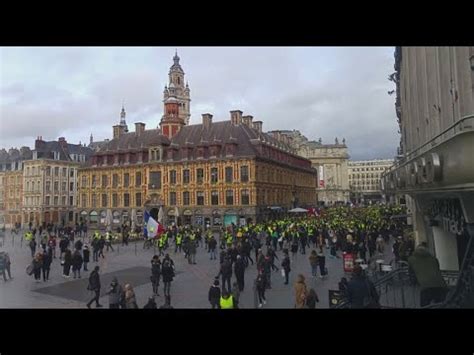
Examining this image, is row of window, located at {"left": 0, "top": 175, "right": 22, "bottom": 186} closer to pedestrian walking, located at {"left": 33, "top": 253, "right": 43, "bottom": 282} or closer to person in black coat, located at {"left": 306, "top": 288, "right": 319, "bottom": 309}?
pedestrian walking, located at {"left": 33, "top": 253, "right": 43, "bottom": 282}

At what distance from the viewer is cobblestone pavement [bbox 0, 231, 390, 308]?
1073cm

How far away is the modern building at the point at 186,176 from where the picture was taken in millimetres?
33656

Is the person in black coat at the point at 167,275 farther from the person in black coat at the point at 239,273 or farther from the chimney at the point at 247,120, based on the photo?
the chimney at the point at 247,120

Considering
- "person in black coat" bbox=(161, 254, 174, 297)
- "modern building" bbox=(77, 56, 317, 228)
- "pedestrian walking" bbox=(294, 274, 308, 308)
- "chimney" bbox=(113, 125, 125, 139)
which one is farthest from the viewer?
"chimney" bbox=(113, 125, 125, 139)

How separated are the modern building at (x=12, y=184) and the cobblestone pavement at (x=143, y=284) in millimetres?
10124

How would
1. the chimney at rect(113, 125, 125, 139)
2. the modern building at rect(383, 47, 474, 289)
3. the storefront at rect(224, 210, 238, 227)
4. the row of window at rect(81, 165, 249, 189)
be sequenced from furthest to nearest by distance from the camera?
1. the chimney at rect(113, 125, 125, 139)
2. the row of window at rect(81, 165, 249, 189)
3. the storefront at rect(224, 210, 238, 227)
4. the modern building at rect(383, 47, 474, 289)

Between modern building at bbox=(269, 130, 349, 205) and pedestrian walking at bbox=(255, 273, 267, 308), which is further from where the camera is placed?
modern building at bbox=(269, 130, 349, 205)

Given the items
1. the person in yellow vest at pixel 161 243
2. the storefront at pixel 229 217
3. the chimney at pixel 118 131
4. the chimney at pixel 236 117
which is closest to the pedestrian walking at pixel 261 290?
the person in yellow vest at pixel 161 243

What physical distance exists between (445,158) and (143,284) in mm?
10007

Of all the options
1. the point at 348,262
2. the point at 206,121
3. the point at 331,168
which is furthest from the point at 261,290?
the point at 331,168

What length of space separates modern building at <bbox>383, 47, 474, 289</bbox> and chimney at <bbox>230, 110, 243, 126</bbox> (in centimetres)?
1876

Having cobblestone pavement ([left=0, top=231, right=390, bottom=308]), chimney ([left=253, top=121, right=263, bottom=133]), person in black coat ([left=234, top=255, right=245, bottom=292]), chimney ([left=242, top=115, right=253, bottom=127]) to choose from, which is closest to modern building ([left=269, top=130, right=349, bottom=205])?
chimney ([left=253, top=121, right=263, bottom=133])
